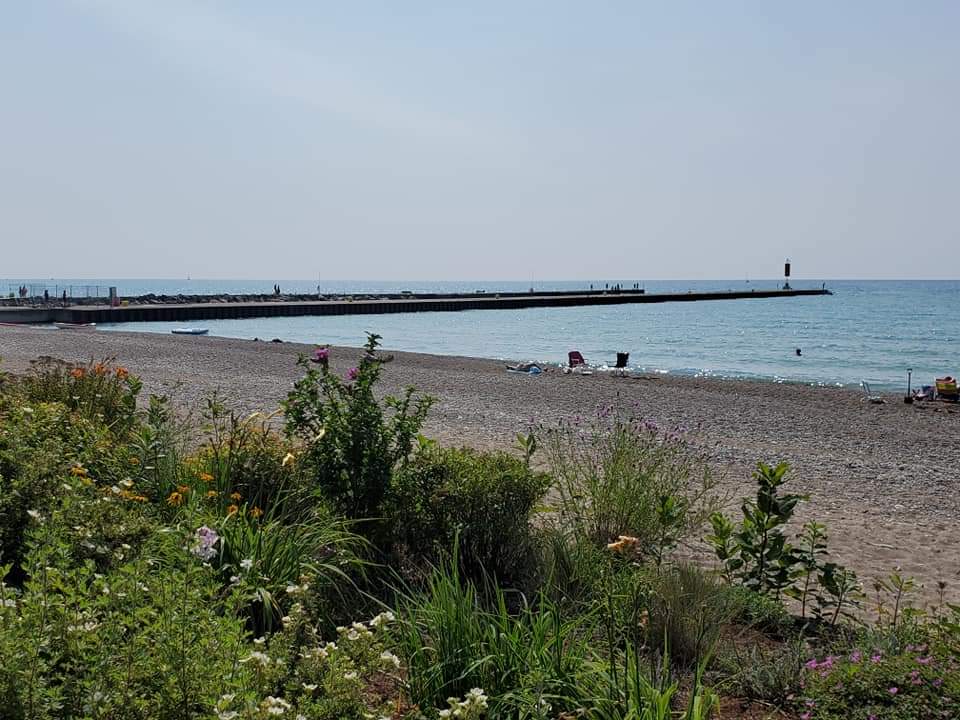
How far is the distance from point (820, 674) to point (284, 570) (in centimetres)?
233

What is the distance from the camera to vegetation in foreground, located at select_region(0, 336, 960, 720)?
2592 millimetres

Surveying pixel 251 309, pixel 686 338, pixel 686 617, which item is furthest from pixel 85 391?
pixel 251 309

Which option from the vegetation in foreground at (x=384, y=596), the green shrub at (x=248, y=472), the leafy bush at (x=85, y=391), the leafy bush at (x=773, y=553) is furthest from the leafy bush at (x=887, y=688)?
the leafy bush at (x=85, y=391)

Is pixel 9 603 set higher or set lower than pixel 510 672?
higher

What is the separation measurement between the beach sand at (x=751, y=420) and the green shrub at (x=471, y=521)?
102 inches

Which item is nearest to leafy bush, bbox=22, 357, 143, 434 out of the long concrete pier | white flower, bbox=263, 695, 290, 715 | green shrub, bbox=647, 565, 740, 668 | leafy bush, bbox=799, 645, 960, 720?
green shrub, bbox=647, 565, 740, 668

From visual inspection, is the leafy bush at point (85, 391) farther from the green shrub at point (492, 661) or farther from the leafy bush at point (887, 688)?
the leafy bush at point (887, 688)

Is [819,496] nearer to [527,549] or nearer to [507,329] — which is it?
[527,549]

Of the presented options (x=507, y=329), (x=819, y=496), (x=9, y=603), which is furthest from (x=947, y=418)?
(x=507, y=329)

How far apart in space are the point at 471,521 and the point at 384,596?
64 centimetres

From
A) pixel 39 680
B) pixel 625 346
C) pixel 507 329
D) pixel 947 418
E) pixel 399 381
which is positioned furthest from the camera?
pixel 507 329

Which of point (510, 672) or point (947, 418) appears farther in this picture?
point (947, 418)

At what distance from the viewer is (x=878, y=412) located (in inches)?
665

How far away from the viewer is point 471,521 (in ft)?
15.6
